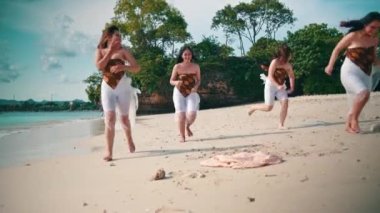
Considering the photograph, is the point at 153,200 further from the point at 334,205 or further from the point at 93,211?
the point at 334,205

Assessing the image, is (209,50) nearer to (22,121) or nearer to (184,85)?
(22,121)

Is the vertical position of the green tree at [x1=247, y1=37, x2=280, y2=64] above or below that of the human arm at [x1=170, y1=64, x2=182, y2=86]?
above

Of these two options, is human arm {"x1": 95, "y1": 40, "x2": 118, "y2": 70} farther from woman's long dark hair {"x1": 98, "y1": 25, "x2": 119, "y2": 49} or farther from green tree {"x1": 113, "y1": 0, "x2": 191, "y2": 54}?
green tree {"x1": 113, "y1": 0, "x2": 191, "y2": 54}

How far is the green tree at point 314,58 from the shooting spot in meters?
16.2

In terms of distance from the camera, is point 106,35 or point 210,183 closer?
point 210,183

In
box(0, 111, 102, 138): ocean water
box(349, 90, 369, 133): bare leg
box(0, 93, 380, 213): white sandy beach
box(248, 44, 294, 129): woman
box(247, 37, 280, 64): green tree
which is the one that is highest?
box(247, 37, 280, 64): green tree

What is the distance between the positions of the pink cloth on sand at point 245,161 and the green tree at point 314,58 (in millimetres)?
13008

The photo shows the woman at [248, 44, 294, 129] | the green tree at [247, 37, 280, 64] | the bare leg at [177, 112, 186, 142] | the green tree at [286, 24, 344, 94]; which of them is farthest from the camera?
the green tree at [247, 37, 280, 64]

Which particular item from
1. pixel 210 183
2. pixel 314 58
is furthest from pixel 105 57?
pixel 314 58

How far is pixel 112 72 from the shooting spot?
13.8 ft

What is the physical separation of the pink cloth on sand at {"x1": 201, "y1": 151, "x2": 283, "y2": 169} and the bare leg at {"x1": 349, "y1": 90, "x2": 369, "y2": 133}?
1546mm

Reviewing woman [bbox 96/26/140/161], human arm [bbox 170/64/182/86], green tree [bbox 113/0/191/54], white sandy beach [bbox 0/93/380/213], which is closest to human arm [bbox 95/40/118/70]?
woman [bbox 96/26/140/161]

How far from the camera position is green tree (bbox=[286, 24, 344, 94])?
16.2m

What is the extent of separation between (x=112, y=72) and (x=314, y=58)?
Answer: 553 inches
